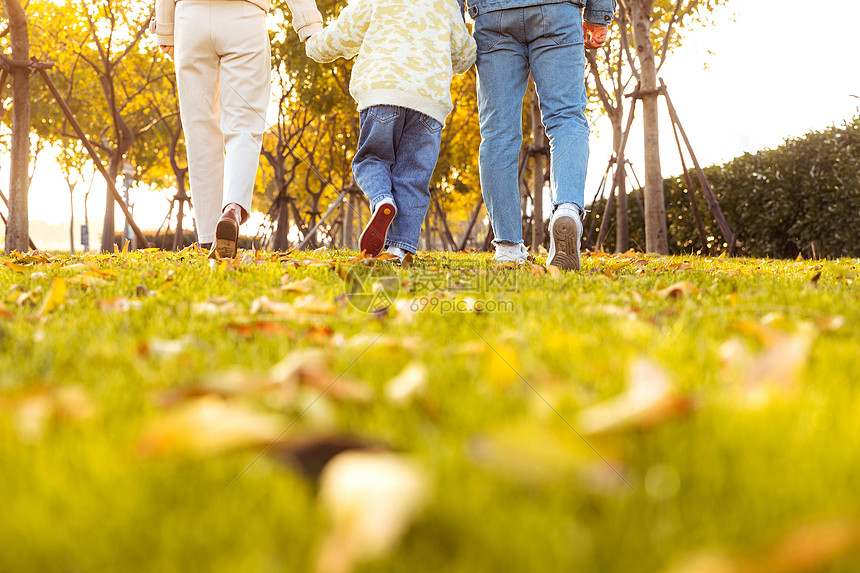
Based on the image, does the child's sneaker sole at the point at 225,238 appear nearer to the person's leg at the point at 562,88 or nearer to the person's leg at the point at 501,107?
Result: the person's leg at the point at 501,107

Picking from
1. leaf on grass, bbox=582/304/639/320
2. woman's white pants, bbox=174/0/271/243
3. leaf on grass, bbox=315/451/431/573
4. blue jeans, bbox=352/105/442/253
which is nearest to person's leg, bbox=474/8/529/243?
blue jeans, bbox=352/105/442/253

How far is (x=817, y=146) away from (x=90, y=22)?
15272 millimetres

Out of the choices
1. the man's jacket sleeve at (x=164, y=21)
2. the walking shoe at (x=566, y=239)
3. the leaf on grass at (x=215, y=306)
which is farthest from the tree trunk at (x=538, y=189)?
the leaf on grass at (x=215, y=306)

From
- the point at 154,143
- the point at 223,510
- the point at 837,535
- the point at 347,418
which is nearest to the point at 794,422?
the point at 837,535

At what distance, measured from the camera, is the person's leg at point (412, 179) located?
4117 millimetres

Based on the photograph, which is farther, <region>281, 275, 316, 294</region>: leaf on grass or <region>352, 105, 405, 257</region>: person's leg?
<region>352, 105, 405, 257</region>: person's leg

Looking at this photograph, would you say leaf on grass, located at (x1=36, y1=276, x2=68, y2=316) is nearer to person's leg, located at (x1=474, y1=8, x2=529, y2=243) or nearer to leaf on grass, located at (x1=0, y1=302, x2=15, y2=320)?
leaf on grass, located at (x1=0, y1=302, x2=15, y2=320)

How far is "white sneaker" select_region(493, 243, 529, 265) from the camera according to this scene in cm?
428

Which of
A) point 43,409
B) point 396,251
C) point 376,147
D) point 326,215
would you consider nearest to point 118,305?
point 43,409

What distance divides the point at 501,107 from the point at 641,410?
368 cm

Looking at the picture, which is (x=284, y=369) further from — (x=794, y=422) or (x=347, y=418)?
(x=794, y=422)

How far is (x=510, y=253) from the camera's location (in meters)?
4.35

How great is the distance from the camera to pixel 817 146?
9008 mm

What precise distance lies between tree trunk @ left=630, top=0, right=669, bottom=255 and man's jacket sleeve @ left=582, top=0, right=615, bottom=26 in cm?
410
